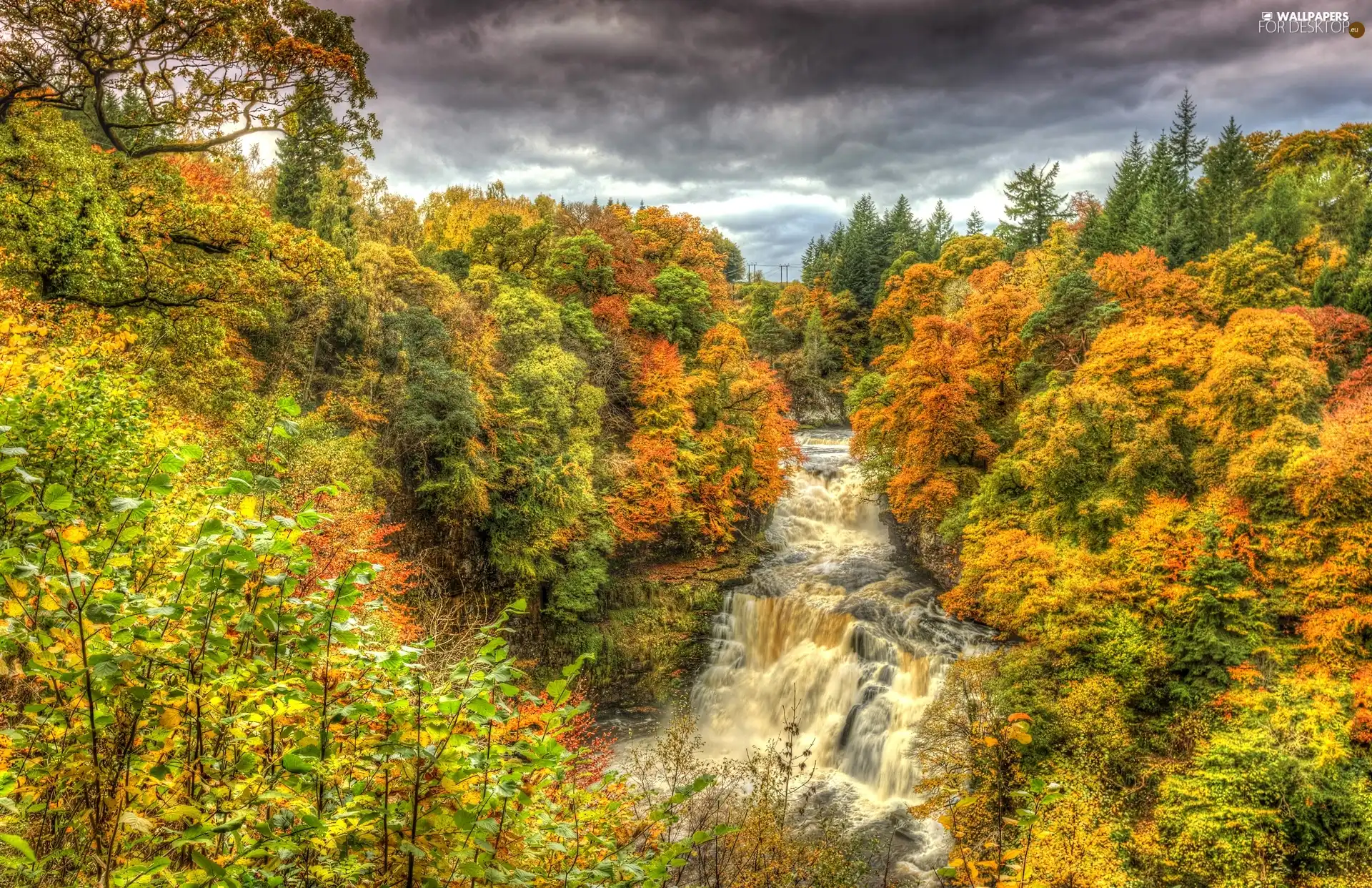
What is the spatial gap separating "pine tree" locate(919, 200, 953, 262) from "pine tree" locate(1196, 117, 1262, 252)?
17671mm

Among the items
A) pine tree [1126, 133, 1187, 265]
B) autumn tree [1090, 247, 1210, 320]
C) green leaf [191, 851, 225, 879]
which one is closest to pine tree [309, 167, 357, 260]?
green leaf [191, 851, 225, 879]

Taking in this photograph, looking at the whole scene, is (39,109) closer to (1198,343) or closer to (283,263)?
(283,263)

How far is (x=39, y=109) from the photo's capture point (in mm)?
10328

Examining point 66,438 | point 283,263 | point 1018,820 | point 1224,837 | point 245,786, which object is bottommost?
point 1224,837

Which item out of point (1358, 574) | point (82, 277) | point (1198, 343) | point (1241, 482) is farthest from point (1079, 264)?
point (82, 277)

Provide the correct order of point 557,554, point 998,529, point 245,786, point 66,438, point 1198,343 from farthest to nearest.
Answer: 1. point 557,554
2. point 998,529
3. point 1198,343
4. point 66,438
5. point 245,786

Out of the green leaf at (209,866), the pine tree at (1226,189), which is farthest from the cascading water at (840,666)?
the pine tree at (1226,189)

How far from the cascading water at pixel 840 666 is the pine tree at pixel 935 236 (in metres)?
33.3

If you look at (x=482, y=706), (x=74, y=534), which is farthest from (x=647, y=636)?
(x=74, y=534)

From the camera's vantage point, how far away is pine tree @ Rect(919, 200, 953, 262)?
50.8m

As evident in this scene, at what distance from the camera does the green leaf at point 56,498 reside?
1938 millimetres

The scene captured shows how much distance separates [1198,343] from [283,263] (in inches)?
801

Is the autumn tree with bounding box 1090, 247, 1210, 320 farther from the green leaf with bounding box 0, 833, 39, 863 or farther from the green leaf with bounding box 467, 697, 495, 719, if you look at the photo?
the green leaf with bounding box 0, 833, 39, 863

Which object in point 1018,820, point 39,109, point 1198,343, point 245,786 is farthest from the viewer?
point 1198,343
